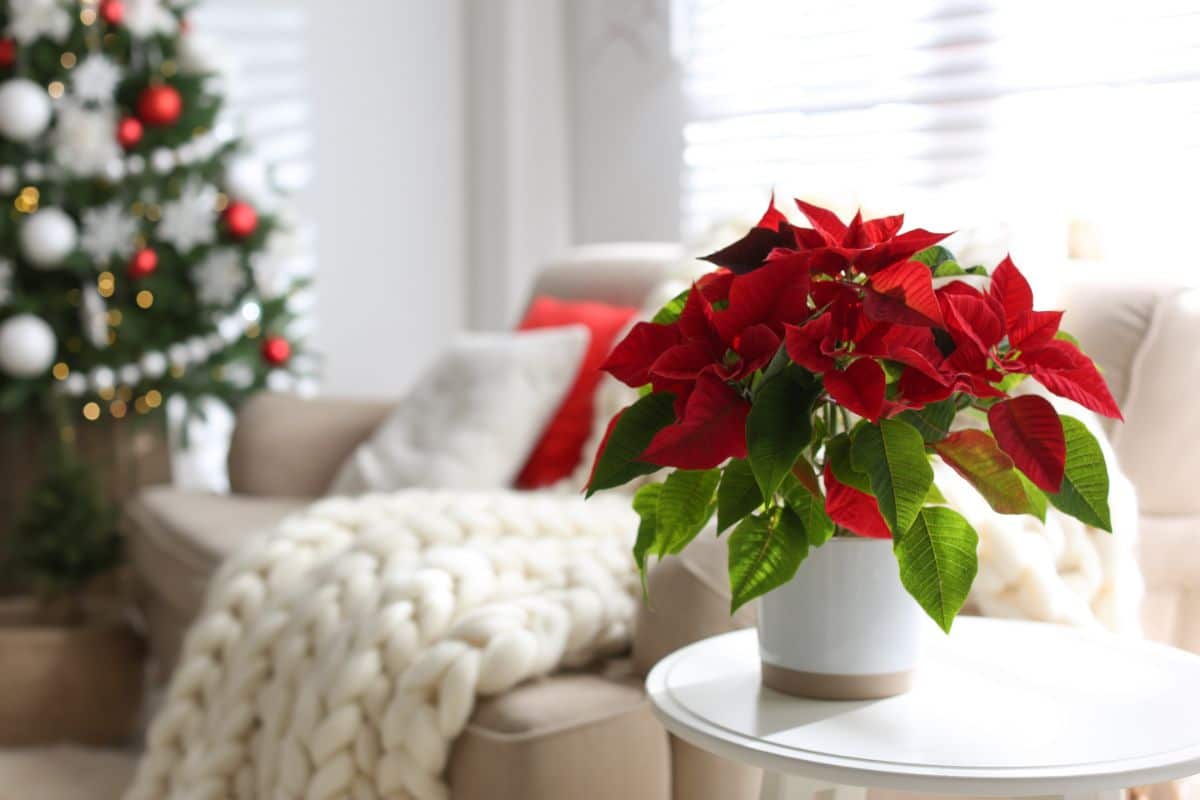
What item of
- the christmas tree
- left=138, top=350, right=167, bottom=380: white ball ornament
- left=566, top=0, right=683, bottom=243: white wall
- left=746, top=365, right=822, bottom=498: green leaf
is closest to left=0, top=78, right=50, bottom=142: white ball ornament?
the christmas tree

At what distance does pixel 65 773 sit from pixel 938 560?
5.91 feet

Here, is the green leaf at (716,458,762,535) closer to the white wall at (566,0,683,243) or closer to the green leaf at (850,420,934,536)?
the green leaf at (850,420,934,536)

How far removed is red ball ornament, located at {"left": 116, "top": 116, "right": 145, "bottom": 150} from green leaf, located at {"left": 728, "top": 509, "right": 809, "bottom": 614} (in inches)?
99.5

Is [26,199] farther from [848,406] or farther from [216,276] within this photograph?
[848,406]

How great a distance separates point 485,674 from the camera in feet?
4.03

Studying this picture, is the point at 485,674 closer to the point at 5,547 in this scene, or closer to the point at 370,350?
the point at 5,547

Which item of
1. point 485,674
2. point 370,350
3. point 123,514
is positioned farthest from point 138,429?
point 485,674

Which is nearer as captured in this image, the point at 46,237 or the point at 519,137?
the point at 46,237

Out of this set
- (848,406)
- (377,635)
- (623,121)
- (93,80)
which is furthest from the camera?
(623,121)

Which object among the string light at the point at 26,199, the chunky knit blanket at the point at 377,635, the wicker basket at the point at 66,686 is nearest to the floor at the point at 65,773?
the wicker basket at the point at 66,686

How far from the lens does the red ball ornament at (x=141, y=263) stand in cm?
301

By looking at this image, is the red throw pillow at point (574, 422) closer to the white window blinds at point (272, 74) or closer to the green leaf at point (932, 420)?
the green leaf at point (932, 420)

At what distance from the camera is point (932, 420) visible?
0.87 metres

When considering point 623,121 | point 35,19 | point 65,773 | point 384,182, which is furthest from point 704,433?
point 384,182
